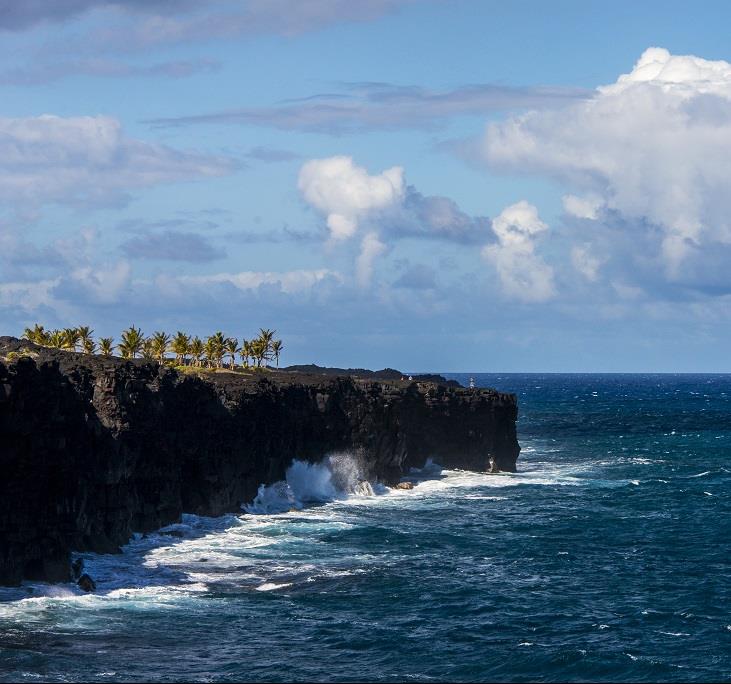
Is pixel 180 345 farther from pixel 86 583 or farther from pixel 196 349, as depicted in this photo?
pixel 86 583

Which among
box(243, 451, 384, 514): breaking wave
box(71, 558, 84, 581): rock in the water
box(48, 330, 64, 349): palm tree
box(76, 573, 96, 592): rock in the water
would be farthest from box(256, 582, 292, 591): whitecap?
box(48, 330, 64, 349): palm tree

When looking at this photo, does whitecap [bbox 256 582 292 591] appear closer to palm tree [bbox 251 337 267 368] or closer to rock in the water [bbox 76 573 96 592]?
rock in the water [bbox 76 573 96 592]

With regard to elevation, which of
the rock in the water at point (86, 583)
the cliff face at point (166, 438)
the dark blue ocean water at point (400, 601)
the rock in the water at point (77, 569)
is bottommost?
the dark blue ocean water at point (400, 601)

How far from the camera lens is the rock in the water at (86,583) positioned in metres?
71.6


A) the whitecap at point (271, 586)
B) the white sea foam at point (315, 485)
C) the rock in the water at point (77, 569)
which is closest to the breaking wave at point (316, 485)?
the white sea foam at point (315, 485)

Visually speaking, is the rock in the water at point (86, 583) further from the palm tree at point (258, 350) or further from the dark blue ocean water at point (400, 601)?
the palm tree at point (258, 350)

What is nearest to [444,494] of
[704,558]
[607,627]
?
[704,558]

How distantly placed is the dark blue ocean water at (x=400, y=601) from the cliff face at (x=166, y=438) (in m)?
3.23

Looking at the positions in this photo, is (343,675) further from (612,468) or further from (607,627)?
(612,468)

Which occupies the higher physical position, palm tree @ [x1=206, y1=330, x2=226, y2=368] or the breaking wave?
palm tree @ [x1=206, y1=330, x2=226, y2=368]

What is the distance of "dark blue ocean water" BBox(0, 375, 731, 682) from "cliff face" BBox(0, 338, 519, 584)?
323 cm

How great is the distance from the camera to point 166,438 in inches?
3782

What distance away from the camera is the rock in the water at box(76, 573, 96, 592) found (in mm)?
71562

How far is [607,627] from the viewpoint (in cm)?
6644
